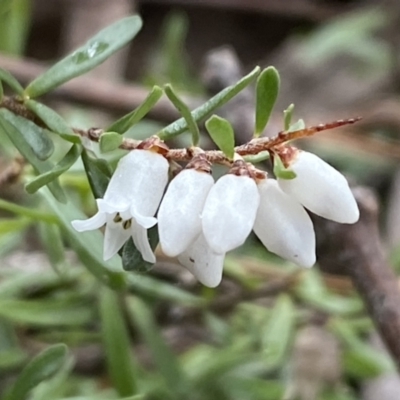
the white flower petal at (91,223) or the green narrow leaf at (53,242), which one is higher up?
the white flower petal at (91,223)

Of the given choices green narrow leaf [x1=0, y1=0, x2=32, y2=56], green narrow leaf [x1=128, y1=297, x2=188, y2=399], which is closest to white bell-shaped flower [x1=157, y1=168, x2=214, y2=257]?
green narrow leaf [x1=128, y1=297, x2=188, y2=399]

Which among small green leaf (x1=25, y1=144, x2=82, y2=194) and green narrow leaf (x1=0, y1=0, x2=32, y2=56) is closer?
small green leaf (x1=25, y1=144, x2=82, y2=194)

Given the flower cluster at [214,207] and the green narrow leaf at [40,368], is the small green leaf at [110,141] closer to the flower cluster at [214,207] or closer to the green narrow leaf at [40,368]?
the flower cluster at [214,207]

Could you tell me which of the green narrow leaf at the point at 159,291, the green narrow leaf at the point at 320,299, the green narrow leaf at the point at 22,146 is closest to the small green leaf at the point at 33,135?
the green narrow leaf at the point at 22,146

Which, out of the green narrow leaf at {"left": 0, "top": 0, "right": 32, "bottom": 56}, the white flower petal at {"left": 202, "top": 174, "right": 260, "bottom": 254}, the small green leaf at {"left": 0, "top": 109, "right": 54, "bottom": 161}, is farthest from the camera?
the green narrow leaf at {"left": 0, "top": 0, "right": 32, "bottom": 56}

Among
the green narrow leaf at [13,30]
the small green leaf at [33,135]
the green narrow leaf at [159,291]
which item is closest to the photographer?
the small green leaf at [33,135]

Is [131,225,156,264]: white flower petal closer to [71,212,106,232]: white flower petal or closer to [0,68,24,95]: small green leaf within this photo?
[71,212,106,232]: white flower petal

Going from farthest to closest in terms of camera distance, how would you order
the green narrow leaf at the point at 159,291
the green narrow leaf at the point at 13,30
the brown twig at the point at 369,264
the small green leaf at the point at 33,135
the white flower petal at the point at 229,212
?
the green narrow leaf at the point at 13,30
the green narrow leaf at the point at 159,291
the brown twig at the point at 369,264
the small green leaf at the point at 33,135
the white flower petal at the point at 229,212
